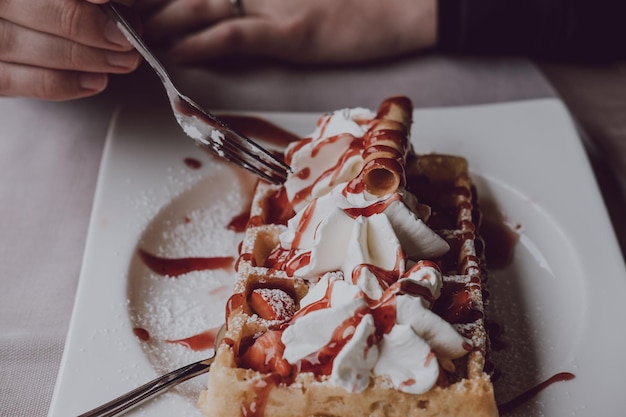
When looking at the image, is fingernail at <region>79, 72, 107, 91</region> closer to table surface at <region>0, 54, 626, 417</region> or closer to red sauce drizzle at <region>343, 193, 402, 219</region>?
table surface at <region>0, 54, 626, 417</region>

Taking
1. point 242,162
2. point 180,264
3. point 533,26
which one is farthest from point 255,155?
point 533,26

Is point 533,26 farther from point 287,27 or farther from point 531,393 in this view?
point 531,393

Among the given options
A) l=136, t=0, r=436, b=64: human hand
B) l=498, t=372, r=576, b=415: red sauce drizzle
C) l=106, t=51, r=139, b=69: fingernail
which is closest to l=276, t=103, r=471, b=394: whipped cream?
l=498, t=372, r=576, b=415: red sauce drizzle

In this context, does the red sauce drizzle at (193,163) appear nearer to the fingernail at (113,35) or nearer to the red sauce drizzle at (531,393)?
the fingernail at (113,35)

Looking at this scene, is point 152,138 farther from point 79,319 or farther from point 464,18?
point 464,18

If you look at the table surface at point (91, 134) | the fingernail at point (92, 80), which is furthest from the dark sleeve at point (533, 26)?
the fingernail at point (92, 80)
